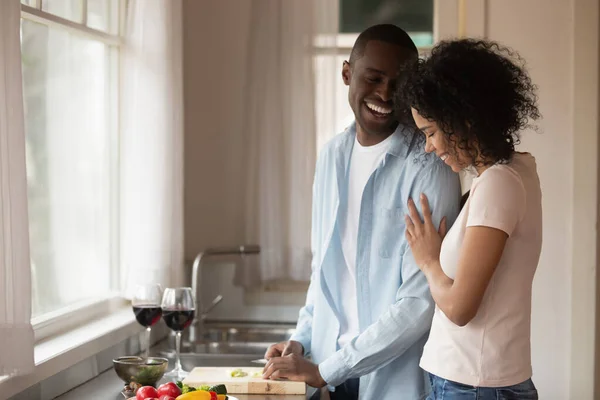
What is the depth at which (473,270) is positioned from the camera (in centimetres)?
165

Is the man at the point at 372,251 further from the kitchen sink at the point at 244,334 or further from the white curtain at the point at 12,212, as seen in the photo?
the kitchen sink at the point at 244,334

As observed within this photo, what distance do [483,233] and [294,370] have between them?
68 centimetres

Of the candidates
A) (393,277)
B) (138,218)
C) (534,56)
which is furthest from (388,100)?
(534,56)

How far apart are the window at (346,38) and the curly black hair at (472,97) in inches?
70.1

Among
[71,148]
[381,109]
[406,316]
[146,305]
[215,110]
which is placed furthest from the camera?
[215,110]

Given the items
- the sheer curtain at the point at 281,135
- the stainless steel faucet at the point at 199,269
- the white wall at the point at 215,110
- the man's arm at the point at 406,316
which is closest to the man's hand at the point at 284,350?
the man's arm at the point at 406,316

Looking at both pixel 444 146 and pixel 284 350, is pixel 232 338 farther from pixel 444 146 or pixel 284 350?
pixel 444 146

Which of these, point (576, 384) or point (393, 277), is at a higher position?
point (393, 277)

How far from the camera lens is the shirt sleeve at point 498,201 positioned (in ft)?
5.39

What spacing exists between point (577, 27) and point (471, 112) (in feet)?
6.56

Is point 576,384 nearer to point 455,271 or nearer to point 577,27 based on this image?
point 577,27

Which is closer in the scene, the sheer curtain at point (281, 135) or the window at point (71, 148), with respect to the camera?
the window at point (71, 148)

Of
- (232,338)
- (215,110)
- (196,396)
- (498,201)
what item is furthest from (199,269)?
(498,201)

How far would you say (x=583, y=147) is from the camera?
11.4ft
